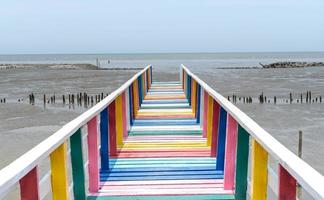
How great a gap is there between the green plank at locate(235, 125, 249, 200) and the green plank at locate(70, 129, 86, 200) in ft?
5.14

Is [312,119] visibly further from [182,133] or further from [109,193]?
[109,193]

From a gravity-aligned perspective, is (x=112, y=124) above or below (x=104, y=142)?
above

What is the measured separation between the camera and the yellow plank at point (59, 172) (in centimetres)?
321

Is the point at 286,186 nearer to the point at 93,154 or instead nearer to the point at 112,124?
the point at 93,154

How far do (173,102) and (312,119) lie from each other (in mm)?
14312

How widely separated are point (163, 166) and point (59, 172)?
2689mm

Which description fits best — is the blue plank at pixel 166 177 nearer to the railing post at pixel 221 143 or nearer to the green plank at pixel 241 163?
the railing post at pixel 221 143

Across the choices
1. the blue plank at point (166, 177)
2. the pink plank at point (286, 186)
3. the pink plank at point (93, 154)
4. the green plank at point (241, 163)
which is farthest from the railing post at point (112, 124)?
the pink plank at point (286, 186)

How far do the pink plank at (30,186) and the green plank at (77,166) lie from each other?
1172mm

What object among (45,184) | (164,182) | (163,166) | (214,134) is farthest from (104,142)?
(45,184)

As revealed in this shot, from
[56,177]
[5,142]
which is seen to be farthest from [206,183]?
[5,142]

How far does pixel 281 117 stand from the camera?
2467 cm

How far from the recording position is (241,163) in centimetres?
423

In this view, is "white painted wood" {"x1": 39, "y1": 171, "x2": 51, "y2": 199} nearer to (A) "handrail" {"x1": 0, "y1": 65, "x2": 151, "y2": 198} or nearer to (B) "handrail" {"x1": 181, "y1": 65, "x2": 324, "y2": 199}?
(A) "handrail" {"x1": 0, "y1": 65, "x2": 151, "y2": 198}
